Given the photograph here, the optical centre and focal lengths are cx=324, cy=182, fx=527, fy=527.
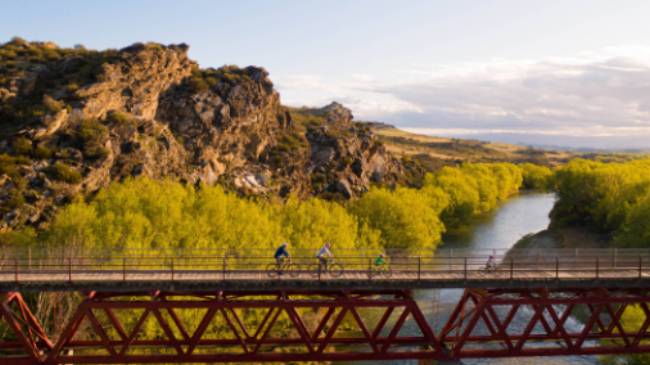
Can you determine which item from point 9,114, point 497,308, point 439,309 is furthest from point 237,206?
point 9,114

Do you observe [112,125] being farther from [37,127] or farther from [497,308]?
[497,308]

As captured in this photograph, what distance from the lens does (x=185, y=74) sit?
9338cm

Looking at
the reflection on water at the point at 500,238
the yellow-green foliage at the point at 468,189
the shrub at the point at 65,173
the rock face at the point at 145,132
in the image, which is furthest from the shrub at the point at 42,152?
the yellow-green foliage at the point at 468,189

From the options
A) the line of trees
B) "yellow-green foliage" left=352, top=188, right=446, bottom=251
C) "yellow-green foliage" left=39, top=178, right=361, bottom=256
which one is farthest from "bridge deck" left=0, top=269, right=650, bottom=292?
"yellow-green foliage" left=352, top=188, right=446, bottom=251

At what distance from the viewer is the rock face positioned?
61.8 metres

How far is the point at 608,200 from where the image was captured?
278ft

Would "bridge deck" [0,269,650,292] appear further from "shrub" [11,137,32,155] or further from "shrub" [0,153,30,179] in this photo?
"shrub" [11,137,32,155]

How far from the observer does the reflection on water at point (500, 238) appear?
1769 inches

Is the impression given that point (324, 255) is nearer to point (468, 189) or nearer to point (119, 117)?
point (119, 117)

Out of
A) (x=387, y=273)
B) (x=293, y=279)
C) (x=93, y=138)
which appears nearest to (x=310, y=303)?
(x=293, y=279)

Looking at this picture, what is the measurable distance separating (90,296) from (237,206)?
33964 millimetres

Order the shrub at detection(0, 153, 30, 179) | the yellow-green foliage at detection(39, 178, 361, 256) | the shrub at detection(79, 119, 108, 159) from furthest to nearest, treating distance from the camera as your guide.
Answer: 1. the shrub at detection(79, 119, 108, 159)
2. the shrub at detection(0, 153, 30, 179)
3. the yellow-green foliage at detection(39, 178, 361, 256)

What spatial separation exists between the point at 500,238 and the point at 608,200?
2038 cm

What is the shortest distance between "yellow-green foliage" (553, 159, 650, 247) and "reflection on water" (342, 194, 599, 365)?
10986 millimetres
